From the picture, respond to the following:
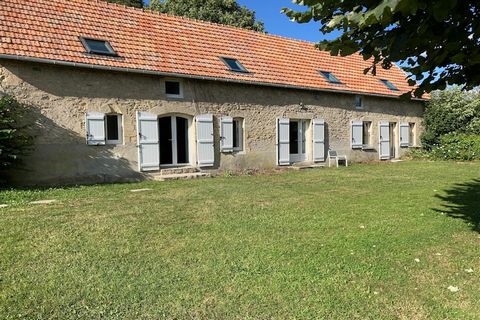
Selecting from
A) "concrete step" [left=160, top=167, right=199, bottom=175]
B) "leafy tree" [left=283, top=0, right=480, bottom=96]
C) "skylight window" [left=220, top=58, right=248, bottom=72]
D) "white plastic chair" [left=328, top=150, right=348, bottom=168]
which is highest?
"skylight window" [left=220, top=58, right=248, bottom=72]

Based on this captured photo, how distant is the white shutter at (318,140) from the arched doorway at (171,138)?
518 cm

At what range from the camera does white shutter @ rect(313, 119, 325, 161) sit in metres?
14.3

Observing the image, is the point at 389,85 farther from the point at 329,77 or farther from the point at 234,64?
the point at 234,64

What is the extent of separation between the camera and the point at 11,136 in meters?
8.09

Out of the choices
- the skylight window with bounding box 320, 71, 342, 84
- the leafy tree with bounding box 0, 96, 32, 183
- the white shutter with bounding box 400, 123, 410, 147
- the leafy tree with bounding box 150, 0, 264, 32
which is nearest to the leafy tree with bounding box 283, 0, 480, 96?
the leafy tree with bounding box 0, 96, 32, 183

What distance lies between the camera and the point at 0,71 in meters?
8.77

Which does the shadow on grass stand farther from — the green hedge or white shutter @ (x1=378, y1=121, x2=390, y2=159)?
the green hedge

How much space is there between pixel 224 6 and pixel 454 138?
18058 mm

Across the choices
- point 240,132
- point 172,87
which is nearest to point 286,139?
point 240,132

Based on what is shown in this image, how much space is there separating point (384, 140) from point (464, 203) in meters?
10.1

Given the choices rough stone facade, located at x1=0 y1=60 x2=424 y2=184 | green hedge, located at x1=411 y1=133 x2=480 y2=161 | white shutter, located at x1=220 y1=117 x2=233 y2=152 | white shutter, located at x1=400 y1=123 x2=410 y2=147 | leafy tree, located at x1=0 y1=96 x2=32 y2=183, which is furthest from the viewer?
white shutter, located at x1=400 y1=123 x2=410 y2=147

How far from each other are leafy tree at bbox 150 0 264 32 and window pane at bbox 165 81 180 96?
1639 cm

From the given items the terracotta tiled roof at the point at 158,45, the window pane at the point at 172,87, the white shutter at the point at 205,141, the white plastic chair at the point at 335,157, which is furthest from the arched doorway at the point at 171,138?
the white plastic chair at the point at 335,157

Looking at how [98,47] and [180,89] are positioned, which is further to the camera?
[180,89]
